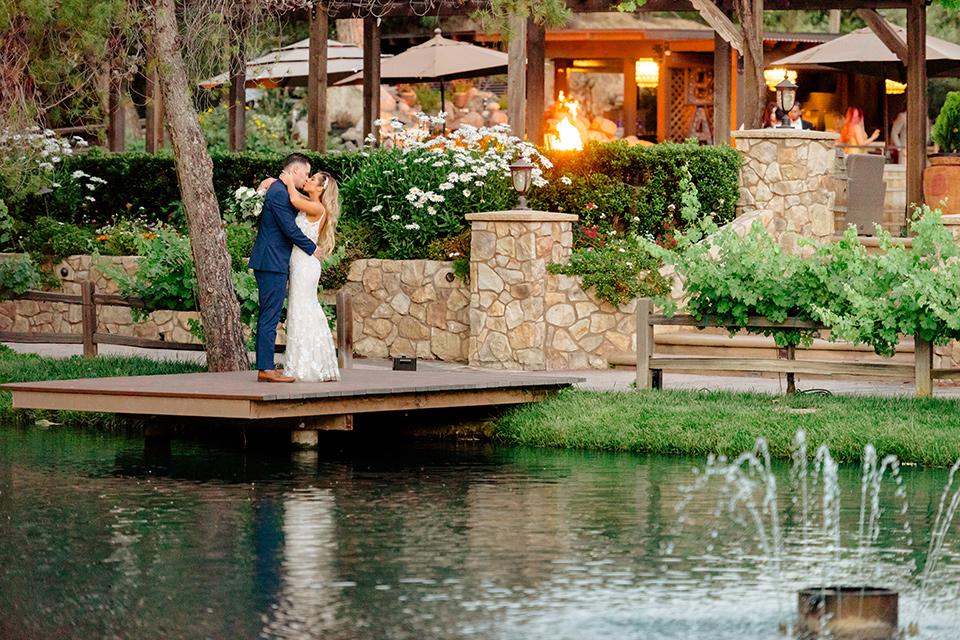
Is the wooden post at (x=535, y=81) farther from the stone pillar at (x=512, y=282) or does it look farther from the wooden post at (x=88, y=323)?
the wooden post at (x=88, y=323)

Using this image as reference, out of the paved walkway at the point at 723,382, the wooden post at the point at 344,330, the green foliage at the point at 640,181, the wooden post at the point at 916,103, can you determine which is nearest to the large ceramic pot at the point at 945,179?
the wooden post at the point at 916,103

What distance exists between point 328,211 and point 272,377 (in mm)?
1373

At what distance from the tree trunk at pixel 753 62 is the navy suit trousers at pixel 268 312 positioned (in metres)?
7.88

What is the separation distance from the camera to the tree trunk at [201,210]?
12.6 m

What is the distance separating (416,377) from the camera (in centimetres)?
1178

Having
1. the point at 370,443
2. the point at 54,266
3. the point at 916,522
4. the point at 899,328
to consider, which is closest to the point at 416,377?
the point at 370,443

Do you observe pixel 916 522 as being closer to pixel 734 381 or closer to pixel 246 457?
pixel 246 457

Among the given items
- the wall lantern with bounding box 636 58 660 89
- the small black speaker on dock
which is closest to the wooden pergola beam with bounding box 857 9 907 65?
the wall lantern with bounding box 636 58 660 89

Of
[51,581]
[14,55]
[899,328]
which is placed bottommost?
[51,581]

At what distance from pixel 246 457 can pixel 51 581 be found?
4.09m

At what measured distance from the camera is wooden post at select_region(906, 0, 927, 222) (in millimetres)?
18402

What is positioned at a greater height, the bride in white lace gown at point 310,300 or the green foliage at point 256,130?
the green foliage at point 256,130

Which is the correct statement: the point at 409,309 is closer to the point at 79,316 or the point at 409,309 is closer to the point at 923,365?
the point at 79,316

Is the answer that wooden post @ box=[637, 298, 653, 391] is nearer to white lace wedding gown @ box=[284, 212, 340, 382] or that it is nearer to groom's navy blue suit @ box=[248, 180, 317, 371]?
white lace wedding gown @ box=[284, 212, 340, 382]
